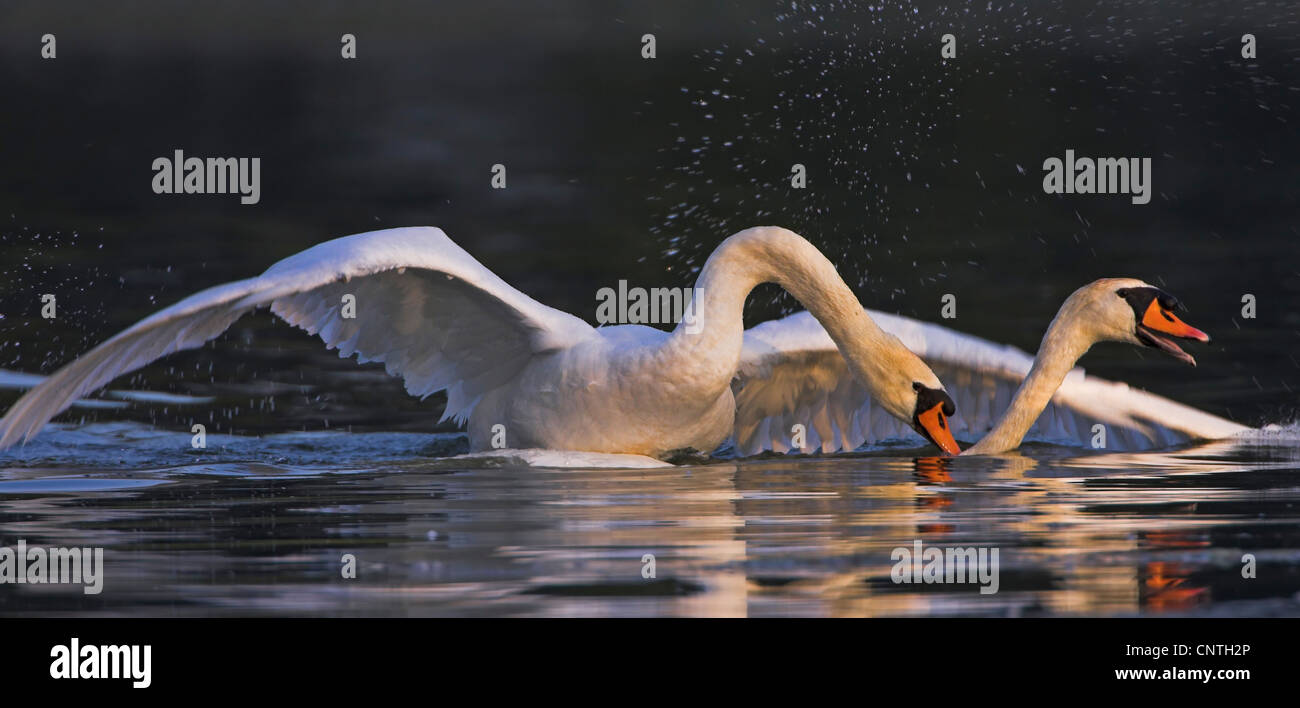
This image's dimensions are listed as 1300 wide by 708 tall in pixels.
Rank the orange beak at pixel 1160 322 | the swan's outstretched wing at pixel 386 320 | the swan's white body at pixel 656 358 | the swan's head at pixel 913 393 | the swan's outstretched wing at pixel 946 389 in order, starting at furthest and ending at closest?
1. the swan's outstretched wing at pixel 946 389
2. the orange beak at pixel 1160 322
3. the swan's head at pixel 913 393
4. the swan's white body at pixel 656 358
5. the swan's outstretched wing at pixel 386 320

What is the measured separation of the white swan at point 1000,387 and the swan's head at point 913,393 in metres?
0.78

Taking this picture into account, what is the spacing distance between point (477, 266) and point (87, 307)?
A: 20.9ft

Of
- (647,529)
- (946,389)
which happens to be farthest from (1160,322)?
(647,529)

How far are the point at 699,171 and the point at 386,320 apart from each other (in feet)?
42.8

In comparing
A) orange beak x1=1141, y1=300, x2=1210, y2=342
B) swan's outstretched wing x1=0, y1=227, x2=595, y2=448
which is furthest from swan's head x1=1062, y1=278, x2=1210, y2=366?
swan's outstretched wing x1=0, y1=227, x2=595, y2=448

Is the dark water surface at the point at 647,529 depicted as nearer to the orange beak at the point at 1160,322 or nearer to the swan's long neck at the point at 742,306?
the swan's long neck at the point at 742,306

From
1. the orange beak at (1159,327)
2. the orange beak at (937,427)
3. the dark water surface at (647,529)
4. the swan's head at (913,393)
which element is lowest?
the dark water surface at (647,529)

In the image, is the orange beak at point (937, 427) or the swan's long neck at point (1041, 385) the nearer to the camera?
the orange beak at point (937, 427)

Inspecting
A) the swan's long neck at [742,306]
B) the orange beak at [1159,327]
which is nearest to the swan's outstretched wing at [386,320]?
the swan's long neck at [742,306]

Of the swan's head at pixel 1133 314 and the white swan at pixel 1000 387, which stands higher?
the swan's head at pixel 1133 314

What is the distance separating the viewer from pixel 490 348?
9.60m

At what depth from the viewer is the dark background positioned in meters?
13.8

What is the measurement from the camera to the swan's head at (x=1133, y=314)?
30.5 ft

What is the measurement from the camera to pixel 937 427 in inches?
341
